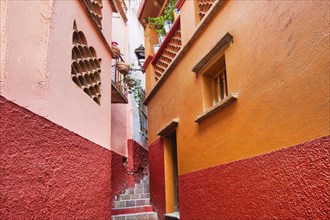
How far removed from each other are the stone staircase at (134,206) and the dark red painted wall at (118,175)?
6.9 inches

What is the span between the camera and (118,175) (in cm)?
788

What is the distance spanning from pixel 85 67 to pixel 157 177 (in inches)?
145

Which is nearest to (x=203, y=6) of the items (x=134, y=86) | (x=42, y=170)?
(x=42, y=170)

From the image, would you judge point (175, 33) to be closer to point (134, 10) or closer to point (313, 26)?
point (313, 26)

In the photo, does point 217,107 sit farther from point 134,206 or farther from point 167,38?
point 134,206

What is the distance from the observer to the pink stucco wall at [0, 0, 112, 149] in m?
2.40

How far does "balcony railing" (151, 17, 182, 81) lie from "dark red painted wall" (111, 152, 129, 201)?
2601mm

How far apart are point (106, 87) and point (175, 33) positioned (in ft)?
7.56

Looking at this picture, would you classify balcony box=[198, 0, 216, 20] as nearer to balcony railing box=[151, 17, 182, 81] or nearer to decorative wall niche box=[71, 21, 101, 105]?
balcony railing box=[151, 17, 182, 81]

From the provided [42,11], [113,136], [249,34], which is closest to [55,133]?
[42,11]

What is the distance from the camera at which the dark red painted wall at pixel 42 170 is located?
2.26 metres

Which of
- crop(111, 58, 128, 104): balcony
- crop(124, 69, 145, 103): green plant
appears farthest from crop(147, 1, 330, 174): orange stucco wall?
crop(124, 69, 145, 103): green plant

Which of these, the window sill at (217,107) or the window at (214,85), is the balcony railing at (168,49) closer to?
the window at (214,85)

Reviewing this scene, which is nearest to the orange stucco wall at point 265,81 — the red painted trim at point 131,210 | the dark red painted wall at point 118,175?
the red painted trim at point 131,210
